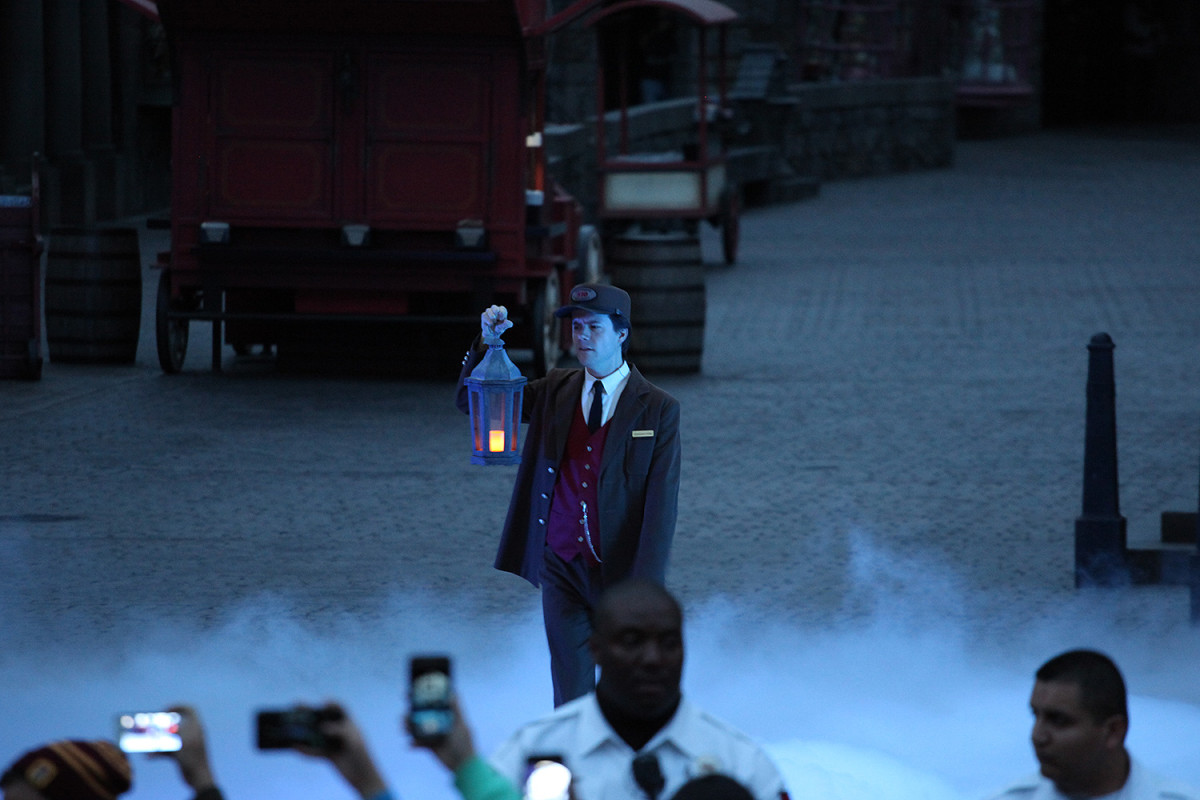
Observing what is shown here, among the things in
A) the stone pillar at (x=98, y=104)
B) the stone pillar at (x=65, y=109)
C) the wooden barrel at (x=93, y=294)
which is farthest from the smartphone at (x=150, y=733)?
the stone pillar at (x=98, y=104)

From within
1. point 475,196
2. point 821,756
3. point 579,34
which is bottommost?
point 821,756

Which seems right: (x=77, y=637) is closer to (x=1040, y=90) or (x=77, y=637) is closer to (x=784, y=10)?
(x=784, y=10)

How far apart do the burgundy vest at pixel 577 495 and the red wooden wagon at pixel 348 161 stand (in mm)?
7965

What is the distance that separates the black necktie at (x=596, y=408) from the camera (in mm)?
5676

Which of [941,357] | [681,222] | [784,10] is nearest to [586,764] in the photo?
[941,357]

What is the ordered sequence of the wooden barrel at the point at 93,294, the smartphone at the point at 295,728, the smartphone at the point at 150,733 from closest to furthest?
the smartphone at the point at 295,728, the smartphone at the point at 150,733, the wooden barrel at the point at 93,294

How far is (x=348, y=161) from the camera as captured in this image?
13852 mm

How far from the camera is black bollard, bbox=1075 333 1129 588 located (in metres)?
8.49

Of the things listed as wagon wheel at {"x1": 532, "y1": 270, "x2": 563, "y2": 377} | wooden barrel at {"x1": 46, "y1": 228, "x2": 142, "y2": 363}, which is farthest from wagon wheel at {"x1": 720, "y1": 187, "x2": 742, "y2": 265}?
wooden barrel at {"x1": 46, "y1": 228, "x2": 142, "y2": 363}

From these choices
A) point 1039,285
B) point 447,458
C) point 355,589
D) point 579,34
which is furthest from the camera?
point 579,34

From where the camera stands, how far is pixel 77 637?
295 inches

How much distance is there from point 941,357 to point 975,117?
25356 mm

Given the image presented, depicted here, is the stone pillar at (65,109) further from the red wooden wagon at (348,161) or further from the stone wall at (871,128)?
the stone wall at (871,128)

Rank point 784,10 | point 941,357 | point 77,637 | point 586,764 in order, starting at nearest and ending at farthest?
point 586,764 → point 77,637 → point 941,357 → point 784,10
